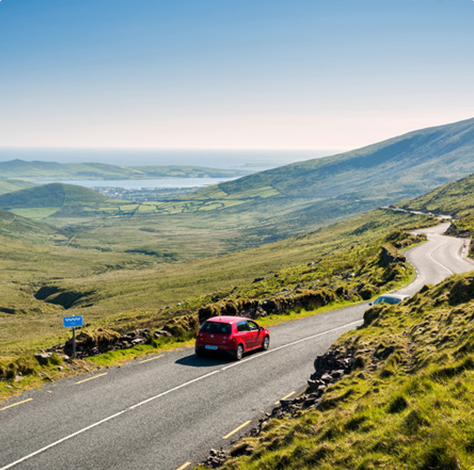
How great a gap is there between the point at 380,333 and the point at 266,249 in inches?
6548

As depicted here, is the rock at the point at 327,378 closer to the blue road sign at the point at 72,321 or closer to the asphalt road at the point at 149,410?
the asphalt road at the point at 149,410

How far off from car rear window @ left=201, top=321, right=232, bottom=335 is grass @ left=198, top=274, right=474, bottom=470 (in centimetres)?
770

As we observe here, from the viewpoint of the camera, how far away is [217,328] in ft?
76.2

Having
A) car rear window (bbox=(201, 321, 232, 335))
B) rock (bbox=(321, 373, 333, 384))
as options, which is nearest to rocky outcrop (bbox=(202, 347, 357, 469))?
rock (bbox=(321, 373, 333, 384))

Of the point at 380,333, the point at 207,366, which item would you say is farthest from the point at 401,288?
the point at 207,366

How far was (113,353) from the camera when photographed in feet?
75.7

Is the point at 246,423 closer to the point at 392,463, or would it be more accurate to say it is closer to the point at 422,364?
the point at 422,364

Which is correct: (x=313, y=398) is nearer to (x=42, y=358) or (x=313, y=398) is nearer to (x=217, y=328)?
(x=217, y=328)

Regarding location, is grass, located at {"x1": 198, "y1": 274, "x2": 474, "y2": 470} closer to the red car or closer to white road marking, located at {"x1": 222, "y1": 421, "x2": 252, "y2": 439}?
white road marking, located at {"x1": 222, "y1": 421, "x2": 252, "y2": 439}

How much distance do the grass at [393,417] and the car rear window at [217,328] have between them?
770 centimetres

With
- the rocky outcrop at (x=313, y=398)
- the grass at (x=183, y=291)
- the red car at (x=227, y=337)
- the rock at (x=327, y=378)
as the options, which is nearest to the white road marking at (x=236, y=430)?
the rocky outcrop at (x=313, y=398)

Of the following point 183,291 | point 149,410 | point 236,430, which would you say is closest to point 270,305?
point 149,410

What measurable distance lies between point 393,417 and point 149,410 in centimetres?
934

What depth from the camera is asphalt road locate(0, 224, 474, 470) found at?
12.7 meters
